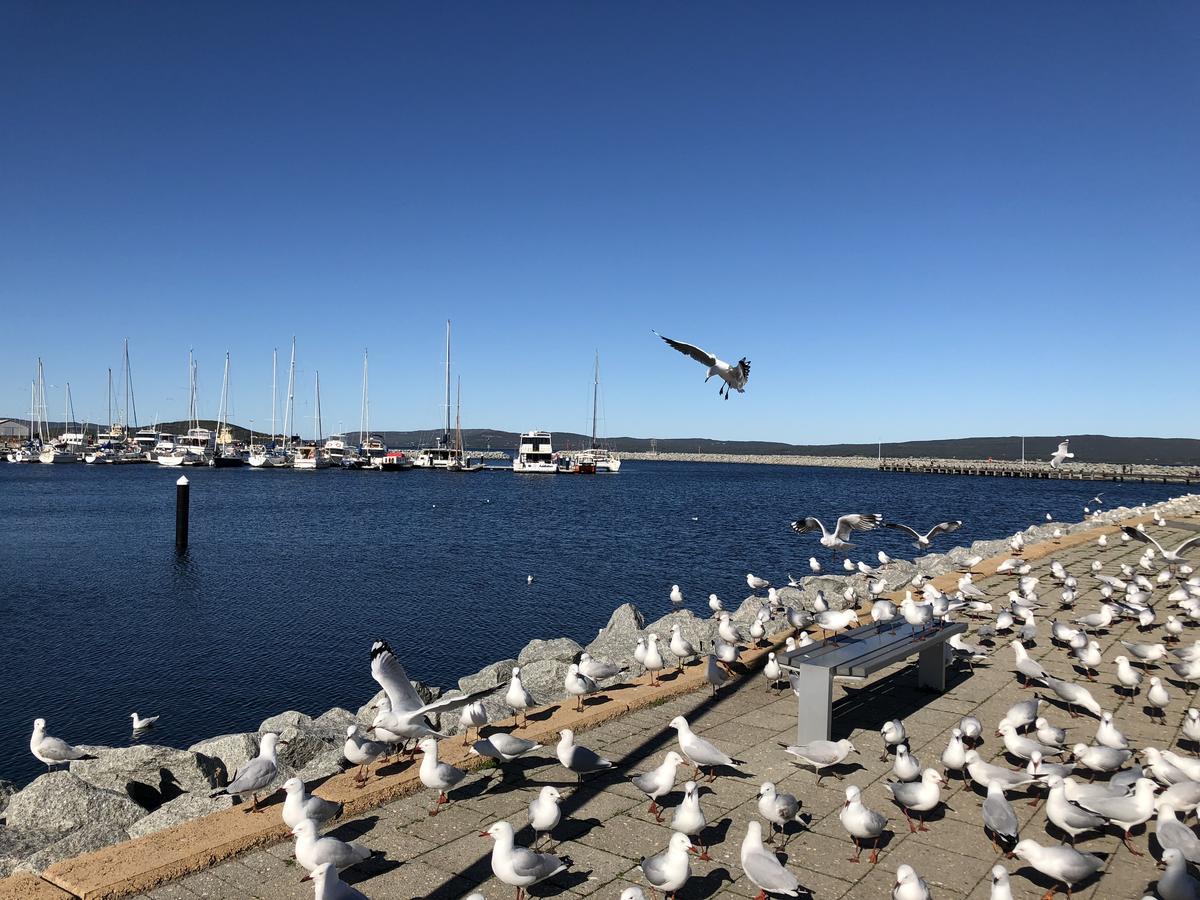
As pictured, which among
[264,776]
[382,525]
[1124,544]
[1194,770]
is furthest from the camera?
[382,525]

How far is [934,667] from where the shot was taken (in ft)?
27.3

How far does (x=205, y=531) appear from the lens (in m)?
38.2

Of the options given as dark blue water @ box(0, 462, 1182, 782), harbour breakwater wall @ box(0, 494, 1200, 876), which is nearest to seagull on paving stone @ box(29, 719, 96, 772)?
harbour breakwater wall @ box(0, 494, 1200, 876)

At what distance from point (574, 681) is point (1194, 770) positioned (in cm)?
Answer: 508

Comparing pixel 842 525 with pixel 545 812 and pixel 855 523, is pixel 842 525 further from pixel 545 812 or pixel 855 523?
pixel 545 812

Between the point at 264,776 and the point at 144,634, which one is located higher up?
the point at 264,776

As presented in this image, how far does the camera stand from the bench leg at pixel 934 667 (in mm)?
8297

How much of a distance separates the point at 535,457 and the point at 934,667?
9354cm

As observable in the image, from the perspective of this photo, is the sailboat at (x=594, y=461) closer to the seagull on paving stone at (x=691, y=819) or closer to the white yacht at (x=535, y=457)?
the white yacht at (x=535, y=457)

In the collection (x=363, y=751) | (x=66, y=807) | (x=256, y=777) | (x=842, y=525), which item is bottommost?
(x=66, y=807)

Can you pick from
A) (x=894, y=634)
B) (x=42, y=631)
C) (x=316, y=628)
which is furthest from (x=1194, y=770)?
(x=42, y=631)

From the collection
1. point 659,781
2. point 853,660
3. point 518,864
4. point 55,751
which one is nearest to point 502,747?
point 659,781

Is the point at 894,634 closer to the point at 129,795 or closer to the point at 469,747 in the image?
the point at 469,747

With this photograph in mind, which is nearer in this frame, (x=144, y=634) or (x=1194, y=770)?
(x=1194, y=770)
